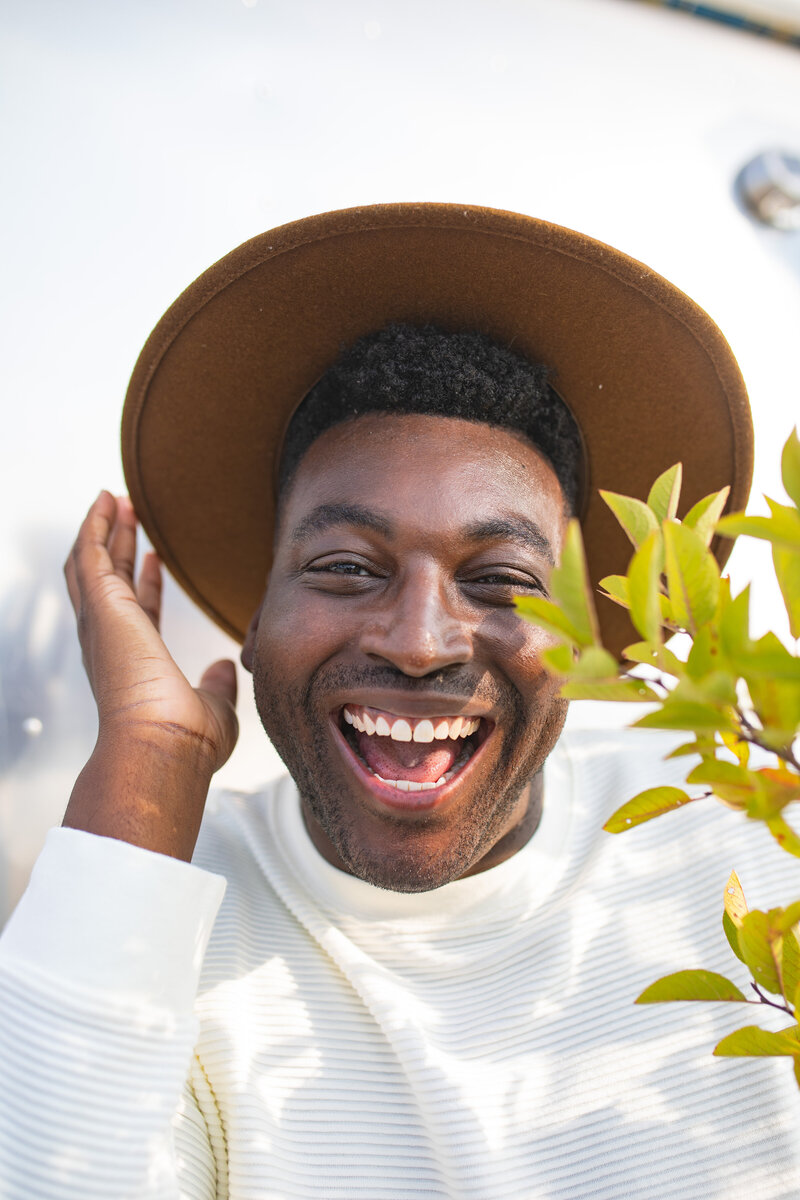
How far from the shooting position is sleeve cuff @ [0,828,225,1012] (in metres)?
1.07

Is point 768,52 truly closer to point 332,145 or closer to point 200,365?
point 332,145

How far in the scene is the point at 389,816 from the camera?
1279 mm

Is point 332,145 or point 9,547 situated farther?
point 332,145

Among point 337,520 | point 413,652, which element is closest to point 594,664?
point 413,652

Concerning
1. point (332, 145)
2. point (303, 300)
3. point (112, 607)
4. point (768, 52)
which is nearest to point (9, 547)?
point (112, 607)

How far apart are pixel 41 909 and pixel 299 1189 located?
21.7 inches

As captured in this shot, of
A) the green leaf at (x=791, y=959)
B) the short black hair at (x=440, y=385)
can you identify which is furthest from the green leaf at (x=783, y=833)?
the short black hair at (x=440, y=385)

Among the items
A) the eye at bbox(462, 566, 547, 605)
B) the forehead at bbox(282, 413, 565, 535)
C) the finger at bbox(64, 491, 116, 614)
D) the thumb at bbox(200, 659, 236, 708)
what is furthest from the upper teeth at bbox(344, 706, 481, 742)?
the finger at bbox(64, 491, 116, 614)

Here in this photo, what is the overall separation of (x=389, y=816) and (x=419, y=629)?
0.30 metres

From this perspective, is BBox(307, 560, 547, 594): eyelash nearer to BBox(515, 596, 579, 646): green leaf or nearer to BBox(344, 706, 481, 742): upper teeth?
BBox(344, 706, 481, 742): upper teeth

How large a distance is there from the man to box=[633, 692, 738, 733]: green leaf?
63 cm

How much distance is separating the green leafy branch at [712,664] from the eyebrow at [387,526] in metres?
0.54

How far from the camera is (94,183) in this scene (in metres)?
2.01

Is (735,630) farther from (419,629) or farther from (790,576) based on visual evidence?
(419,629)
